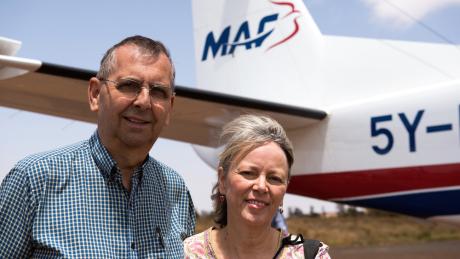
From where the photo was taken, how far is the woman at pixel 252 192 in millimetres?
1891

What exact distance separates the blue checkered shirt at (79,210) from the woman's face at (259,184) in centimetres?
26

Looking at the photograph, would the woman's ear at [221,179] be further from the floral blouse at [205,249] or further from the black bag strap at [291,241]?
the black bag strap at [291,241]

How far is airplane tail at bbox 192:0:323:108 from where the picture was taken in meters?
8.40

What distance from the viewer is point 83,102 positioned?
684 cm

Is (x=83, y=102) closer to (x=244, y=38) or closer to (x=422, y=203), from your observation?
(x=244, y=38)

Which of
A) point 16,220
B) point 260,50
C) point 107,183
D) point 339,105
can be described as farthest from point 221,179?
point 260,50

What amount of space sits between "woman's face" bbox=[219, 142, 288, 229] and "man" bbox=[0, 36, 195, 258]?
27cm

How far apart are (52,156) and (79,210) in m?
0.16

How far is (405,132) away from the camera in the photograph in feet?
20.3

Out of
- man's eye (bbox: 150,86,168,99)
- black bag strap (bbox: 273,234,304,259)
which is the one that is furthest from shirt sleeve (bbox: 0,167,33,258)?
black bag strap (bbox: 273,234,304,259)

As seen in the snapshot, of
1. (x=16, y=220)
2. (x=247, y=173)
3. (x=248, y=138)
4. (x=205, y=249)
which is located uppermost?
(x=248, y=138)

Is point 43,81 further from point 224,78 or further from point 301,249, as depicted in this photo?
point 301,249

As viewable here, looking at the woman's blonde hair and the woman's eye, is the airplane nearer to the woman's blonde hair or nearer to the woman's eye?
the woman's blonde hair

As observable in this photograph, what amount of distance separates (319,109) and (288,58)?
1.58 metres
